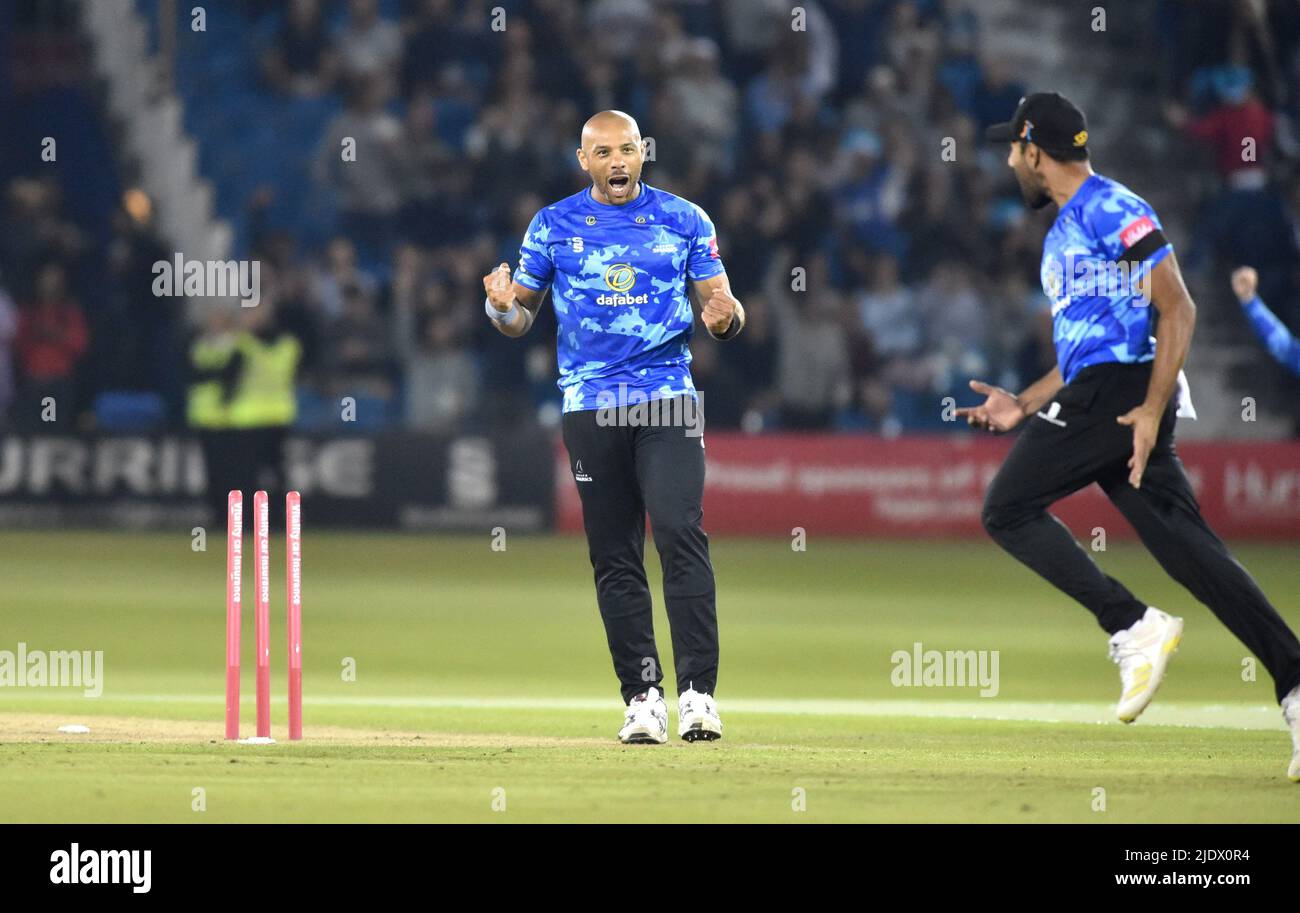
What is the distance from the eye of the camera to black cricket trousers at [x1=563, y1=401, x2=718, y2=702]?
8.59 metres

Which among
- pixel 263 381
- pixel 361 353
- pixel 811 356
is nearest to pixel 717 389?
pixel 811 356

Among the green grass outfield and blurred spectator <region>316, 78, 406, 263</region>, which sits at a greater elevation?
blurred spectator <region>316, 78, 406, 263</region>

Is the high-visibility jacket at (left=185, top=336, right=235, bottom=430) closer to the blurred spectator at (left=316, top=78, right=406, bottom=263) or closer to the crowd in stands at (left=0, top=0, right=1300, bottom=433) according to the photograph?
the crowd in stands at (left=0, top=0, right=1300, bottom=433)

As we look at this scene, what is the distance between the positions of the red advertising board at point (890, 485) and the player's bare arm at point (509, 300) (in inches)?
492

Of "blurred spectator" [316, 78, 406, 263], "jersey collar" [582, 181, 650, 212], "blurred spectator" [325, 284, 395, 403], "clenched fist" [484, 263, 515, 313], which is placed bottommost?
"clenched fist" [484, 263, 515, 313]

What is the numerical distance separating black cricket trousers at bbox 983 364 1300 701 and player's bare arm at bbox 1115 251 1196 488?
4.8 inches

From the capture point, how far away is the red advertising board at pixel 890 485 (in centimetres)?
2155

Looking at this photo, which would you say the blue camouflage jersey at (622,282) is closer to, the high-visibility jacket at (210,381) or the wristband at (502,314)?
the wristband at (502,314)

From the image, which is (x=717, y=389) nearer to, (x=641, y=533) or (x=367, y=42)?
(x=367, y=42)

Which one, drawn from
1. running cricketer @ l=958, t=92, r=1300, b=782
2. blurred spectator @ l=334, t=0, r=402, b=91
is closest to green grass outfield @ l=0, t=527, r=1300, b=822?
running cricketer @ l=958, t=92, r=1300, b=782

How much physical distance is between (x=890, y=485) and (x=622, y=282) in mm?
13494

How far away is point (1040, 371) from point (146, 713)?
44.5ft

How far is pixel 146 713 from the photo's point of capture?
34.9 feet

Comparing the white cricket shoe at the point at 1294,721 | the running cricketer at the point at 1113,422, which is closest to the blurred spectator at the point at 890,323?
the running cricketer at the point at 1113,422
